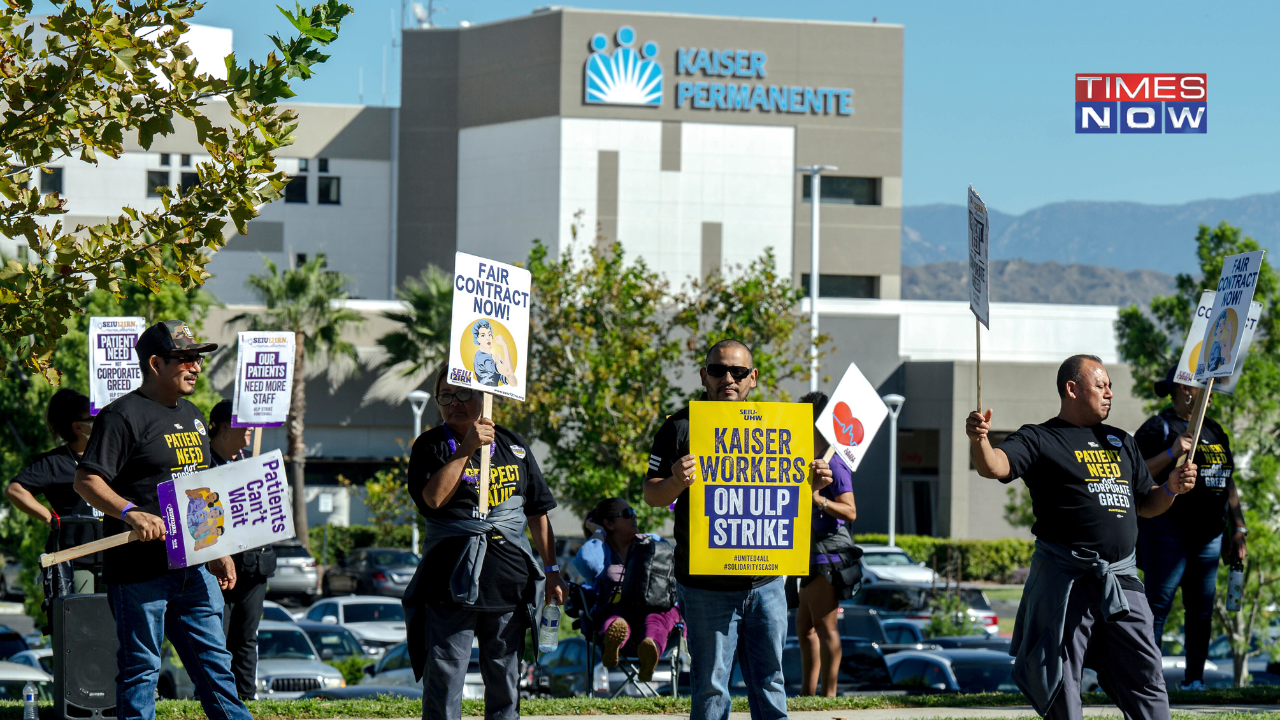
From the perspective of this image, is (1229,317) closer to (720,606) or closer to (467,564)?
(720,606)

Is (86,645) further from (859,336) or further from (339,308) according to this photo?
(859,336)

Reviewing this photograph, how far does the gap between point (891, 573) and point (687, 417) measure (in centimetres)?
2851

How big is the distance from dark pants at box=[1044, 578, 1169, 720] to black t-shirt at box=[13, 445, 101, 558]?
5.18 metres

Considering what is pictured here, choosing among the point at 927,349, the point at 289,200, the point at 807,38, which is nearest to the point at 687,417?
the point at 927,349

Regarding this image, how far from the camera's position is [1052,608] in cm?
591

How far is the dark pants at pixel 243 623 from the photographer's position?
8031 millimetres

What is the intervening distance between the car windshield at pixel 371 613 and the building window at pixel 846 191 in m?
30.0

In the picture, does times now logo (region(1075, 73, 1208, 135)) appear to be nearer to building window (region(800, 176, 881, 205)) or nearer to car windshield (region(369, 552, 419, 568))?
car windshield (region(369, 552, 419, 568))

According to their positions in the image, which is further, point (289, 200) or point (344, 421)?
point (289, 200)

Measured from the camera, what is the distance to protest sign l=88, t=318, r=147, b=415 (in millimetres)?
9320

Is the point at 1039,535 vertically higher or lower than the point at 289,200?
lower

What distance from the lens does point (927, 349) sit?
152ft

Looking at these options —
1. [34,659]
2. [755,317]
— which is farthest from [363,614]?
[755,317]

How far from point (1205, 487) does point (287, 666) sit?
11857 mm
